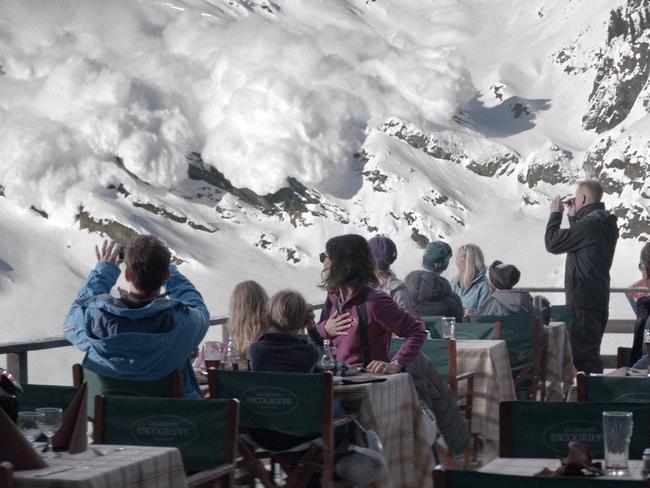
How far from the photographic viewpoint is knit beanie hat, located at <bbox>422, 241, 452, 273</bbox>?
16.7 feet

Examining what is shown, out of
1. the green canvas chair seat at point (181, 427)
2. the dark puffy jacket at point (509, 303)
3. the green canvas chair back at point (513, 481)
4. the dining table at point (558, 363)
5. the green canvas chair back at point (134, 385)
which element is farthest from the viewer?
the dining table at point (558, 363)

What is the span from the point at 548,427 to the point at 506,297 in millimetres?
3166

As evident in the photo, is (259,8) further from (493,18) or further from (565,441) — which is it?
(565,441)

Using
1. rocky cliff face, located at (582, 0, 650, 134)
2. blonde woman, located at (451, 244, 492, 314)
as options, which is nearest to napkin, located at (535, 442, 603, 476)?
blonde woman, located at (451, 244, 492, 314)

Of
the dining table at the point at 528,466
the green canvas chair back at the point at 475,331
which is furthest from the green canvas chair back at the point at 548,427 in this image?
the green canvas chair back at the point at 475,331

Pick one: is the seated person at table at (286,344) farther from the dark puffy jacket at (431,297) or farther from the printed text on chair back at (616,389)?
the dark puffy jacket at (431,297)

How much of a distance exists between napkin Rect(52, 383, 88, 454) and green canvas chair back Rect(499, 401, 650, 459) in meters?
0.75

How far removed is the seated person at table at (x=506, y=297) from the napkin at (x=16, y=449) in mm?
3615

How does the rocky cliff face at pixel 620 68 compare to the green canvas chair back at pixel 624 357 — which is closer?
the green canvas chair back at pixel 624 357

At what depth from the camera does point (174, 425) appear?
2.38 metres

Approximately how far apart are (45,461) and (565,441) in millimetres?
926

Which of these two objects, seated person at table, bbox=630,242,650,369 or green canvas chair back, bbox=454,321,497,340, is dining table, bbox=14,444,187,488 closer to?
seated person at table, bbox=630,242,650,369

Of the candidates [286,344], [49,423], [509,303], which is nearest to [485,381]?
[509,303]

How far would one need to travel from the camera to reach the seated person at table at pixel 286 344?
10.2 feet
